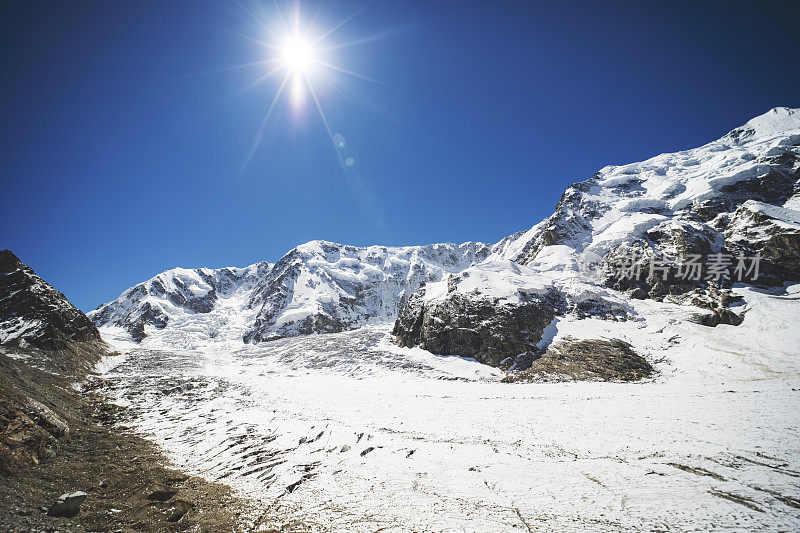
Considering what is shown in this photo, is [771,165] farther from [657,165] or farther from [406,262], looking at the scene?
[406,262]

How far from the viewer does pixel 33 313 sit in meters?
35.2

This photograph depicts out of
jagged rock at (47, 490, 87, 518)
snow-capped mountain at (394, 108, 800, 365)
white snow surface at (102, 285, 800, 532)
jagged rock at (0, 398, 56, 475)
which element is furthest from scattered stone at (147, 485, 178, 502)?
snow-capped mountain at (394, 108, 800, 365)

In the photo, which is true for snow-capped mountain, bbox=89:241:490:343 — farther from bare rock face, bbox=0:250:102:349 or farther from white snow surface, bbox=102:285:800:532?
white snow surface, bbox=102:285:800:532

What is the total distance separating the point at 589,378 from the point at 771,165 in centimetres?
7906

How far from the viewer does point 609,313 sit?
43.2 m

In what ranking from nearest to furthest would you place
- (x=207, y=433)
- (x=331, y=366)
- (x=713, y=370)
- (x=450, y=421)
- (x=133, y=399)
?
(x=207, y=433) → (x=450, y=421) → (x=133, y=399) → (x=713, y=370) → (x=331, y=366)

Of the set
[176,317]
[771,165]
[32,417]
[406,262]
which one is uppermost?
[406,262]

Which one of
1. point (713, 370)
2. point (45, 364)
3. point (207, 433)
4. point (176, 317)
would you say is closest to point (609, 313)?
point (713, 370)

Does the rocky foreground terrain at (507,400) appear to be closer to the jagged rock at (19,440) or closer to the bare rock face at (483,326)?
the jagged rock at (19,440)

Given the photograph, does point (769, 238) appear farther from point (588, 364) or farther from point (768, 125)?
point (768, 125)

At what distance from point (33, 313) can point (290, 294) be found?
9979cm

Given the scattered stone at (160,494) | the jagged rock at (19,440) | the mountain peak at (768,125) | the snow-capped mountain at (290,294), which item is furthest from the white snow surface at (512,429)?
the mountain peak at (768,125)

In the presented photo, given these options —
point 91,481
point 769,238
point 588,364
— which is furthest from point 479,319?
point 769,238

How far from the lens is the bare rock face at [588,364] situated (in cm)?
2855
